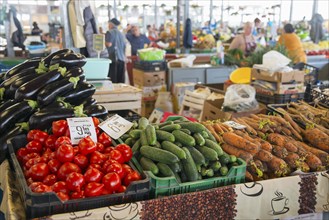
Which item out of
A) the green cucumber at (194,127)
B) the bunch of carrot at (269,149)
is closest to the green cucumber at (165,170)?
the green cucumber at (194,127)

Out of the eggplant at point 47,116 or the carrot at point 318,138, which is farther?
the carrot at point 318,138

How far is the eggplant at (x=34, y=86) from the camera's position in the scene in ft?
7.91

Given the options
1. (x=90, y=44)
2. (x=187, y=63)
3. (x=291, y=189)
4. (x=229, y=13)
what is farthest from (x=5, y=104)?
(x=229, y=13)

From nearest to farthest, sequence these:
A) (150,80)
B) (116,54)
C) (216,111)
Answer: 1. (216,111)
2. (150,80)
3. (116,54)

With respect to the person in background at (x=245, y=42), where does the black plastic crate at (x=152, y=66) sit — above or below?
below

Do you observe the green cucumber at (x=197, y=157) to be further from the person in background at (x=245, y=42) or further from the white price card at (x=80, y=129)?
the person in background at (x=245, y=42)

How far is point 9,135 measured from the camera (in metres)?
2.21

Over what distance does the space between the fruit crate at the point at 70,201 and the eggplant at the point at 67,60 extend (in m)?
1.11

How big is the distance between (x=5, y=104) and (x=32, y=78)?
0.27 m

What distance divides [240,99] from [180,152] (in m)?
2.09

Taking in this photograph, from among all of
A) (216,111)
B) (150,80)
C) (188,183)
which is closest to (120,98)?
(216,111)

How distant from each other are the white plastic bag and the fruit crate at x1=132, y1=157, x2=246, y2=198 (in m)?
1.88

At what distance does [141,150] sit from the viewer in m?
1.97

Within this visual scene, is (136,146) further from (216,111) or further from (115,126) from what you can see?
(216,111)
